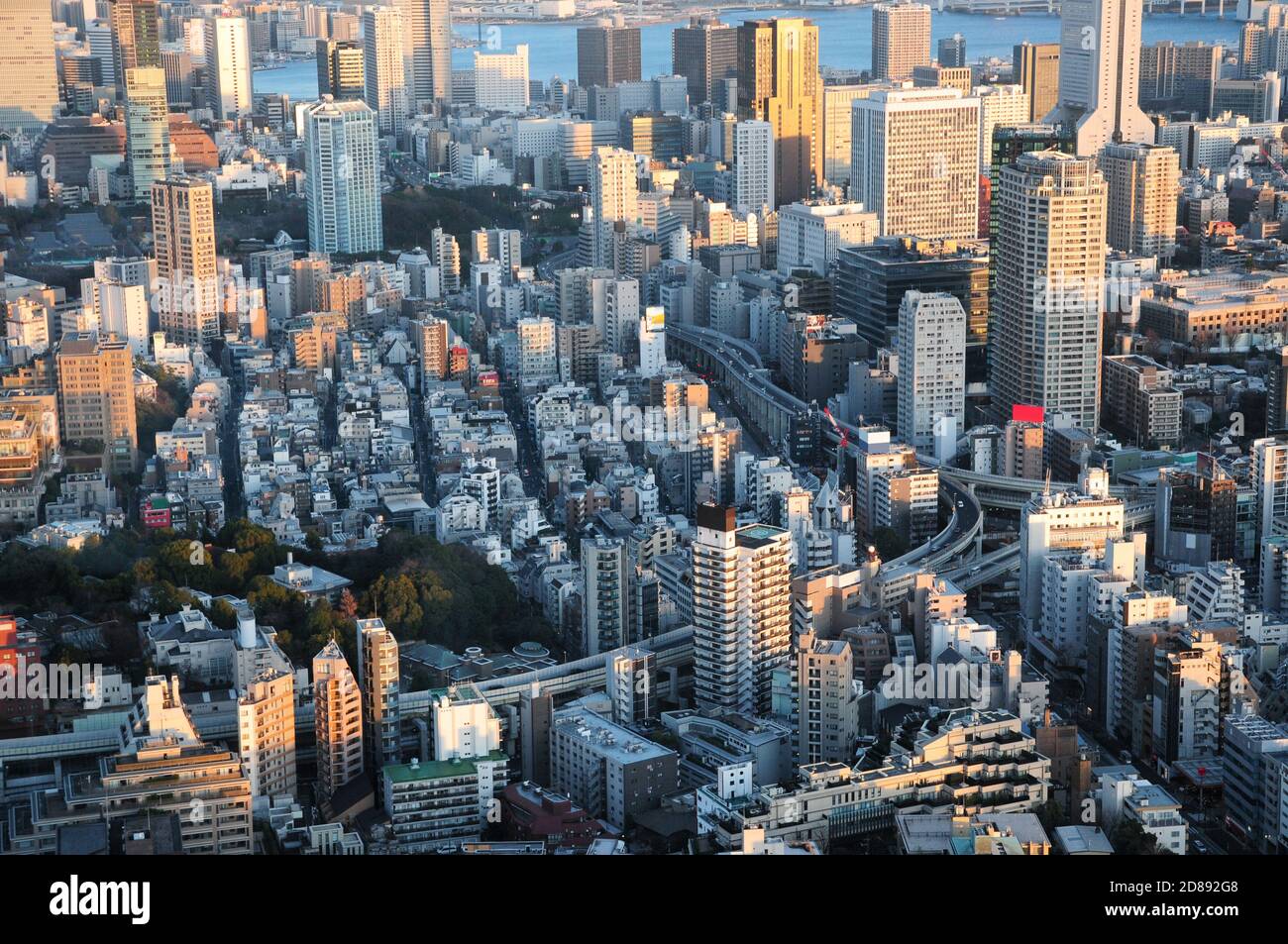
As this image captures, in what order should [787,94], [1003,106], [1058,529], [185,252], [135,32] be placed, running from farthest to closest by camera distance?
1. [787,94]
2. [1003,106]
3. [135,32]
4. [185,252]
5. [1058,529]

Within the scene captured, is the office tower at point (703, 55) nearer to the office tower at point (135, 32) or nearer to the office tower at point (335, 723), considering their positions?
the office tower at point (135, 32)

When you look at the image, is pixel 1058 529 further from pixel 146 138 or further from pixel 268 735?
pixel 146 138

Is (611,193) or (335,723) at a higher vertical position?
(611,193)

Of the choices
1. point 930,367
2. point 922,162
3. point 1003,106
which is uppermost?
point 1003,106

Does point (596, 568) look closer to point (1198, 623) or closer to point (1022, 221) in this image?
point (1198, 623)

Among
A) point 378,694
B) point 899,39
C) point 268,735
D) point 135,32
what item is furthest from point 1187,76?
point 268,735

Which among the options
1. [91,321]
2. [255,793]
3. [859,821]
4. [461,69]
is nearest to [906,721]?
[859,821]

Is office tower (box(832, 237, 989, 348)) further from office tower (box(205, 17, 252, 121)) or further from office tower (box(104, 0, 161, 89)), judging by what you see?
office tower (box(205, 17, 252, 121))
